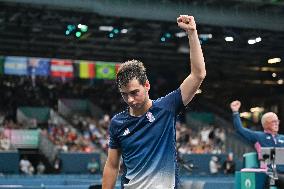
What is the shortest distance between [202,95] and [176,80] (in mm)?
3003

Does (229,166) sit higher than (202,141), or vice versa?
(202,141)

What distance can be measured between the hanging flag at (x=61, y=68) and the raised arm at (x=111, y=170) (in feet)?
108

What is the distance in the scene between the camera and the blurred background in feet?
77.3

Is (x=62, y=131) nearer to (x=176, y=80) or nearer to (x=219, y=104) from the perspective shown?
(x=176, y=80)

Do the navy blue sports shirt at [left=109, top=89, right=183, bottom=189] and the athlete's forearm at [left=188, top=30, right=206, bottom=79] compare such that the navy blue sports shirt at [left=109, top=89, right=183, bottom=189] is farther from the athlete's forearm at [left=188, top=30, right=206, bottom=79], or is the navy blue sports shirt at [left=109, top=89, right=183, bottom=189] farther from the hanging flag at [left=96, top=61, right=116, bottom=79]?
the hanging flag at [left=96, top=61, right=116, bottom=79]

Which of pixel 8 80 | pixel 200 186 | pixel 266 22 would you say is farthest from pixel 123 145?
pixel 8 80

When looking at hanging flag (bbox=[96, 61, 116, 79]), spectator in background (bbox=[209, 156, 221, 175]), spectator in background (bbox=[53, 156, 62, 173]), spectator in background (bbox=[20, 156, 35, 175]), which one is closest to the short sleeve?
spectator in background (bbox=[20, 156, 35, 175])

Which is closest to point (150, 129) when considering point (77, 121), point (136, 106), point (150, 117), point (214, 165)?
point (150, 117)

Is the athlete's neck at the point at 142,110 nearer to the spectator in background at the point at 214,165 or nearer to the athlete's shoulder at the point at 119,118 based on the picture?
the athlete's shoulder at the point at 119,118

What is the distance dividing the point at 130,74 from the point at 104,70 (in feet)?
115

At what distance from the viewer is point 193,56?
3592 mm

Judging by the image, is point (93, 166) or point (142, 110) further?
point (93, 166)

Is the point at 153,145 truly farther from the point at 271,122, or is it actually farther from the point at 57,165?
the point at 57,165

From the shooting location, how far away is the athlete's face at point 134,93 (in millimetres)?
3551
